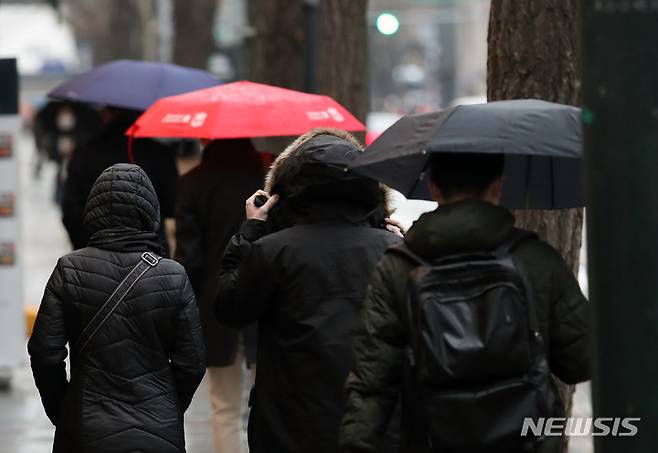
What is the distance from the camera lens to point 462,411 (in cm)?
371

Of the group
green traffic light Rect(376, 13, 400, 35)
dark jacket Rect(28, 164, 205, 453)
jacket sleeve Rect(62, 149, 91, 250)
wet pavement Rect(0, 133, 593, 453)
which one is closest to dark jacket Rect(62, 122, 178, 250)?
jacket sleeve Rect(62, 149, 91, 250)

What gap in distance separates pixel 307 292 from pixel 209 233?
2394mm

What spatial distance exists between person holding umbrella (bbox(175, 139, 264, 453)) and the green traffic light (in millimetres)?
5963

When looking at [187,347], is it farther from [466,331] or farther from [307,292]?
[466,331]

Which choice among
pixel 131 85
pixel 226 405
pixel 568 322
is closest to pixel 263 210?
pixel 568 322

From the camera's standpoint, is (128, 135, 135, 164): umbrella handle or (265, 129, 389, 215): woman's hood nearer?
(265, 129, 389, 215): woman's hood

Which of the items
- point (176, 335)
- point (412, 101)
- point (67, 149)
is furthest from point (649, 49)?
point (412, 101)

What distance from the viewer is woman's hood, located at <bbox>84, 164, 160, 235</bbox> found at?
5398 mm

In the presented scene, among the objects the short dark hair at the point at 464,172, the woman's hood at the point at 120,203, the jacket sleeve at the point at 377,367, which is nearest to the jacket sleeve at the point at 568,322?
the short dark hair at the point at 464,172

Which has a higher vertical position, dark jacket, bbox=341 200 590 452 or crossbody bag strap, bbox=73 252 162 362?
dark jacket, bbox=341 200 590 452

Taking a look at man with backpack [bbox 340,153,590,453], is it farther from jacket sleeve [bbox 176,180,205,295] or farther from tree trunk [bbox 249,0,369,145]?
tree trunk [bbox 249,0,369,145]

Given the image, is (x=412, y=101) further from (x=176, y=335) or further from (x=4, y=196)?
(x=176, y=335)

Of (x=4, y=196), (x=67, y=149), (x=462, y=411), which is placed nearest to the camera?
(x=462, y=411)

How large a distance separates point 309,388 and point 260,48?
8.18 m
